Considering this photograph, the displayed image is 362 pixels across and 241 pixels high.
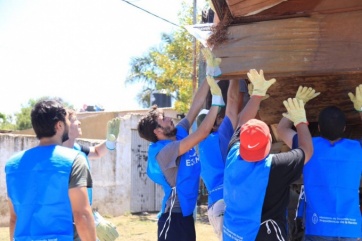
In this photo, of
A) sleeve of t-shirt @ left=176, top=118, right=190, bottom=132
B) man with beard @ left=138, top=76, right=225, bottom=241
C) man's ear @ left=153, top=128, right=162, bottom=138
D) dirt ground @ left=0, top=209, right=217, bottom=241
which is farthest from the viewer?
dirt ground @ left=0, top=209, right=217, bottom=241

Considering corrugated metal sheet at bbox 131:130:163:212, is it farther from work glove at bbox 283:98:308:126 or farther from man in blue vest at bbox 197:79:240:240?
work glove at bbox 283:98:308:126

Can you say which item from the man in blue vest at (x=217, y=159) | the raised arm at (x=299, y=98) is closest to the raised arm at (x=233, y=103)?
the man in blue vest at (x=217, y=159)

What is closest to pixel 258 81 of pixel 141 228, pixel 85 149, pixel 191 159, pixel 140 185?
pixel 191 159

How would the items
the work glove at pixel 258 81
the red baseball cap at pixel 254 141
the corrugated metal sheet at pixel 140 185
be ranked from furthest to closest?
the corrugated metal sheet at pixel 140 185 < the work glove at pixel 258 81 < the red baseball cap at pixel 254 141

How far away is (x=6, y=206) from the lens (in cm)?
1110

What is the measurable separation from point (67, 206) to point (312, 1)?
6.26 ft

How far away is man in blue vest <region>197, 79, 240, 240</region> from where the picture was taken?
3678mm

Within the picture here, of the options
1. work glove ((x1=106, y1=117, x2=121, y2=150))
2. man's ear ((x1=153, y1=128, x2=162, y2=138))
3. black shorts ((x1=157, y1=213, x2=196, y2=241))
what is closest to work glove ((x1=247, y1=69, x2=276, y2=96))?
man's ear ((x1=153, y1=128, x2=162, y2=138))

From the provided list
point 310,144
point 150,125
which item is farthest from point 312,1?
point 150,125

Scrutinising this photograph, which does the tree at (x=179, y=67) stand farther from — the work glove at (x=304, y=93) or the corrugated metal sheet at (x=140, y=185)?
the work glove at (x=304, y=93)

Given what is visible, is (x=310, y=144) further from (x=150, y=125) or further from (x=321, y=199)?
(x=150, y=125)

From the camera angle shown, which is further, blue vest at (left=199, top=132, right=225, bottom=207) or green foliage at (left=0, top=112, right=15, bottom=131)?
green foliage at (left=0, top=112, right=15, bottom=131)

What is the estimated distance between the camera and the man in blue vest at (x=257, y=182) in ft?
9.37

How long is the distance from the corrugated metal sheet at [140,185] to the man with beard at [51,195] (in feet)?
34.7
